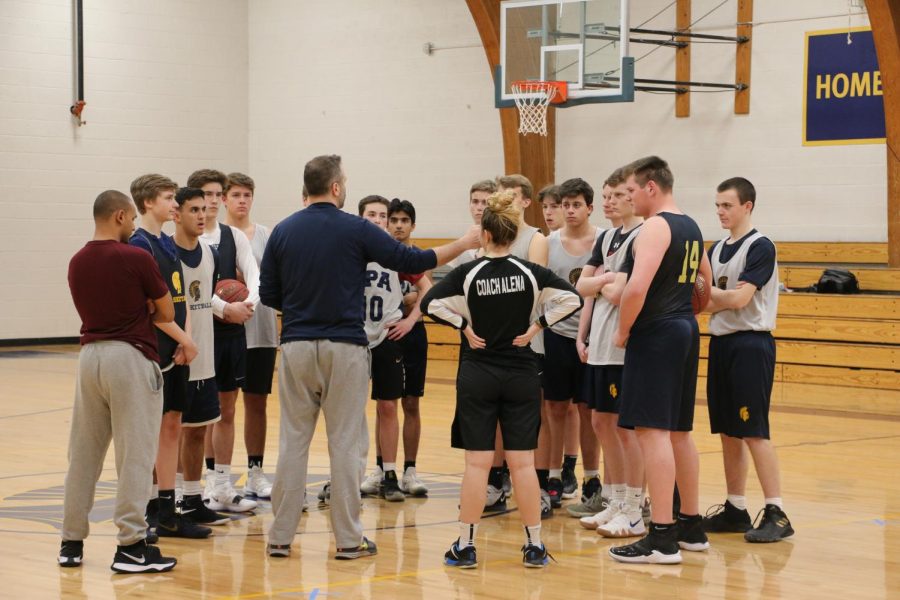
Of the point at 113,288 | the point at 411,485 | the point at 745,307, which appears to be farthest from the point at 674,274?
the point at 113,288

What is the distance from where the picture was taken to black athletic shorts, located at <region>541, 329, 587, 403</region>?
21.5 feet

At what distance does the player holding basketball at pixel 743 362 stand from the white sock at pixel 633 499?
46 centimetres

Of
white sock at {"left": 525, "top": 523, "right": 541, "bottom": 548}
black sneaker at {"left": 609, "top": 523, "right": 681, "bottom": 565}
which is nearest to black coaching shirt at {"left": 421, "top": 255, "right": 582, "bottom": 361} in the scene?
white sock at {"left": 525, "top": 523, "right": 541, "bottom": 548}

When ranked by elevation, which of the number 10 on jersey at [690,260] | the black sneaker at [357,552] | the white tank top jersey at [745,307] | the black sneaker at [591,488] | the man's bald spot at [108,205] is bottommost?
the black sneaker at [357,552]

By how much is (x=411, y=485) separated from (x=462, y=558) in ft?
5.74

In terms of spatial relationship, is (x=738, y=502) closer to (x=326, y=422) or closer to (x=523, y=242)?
(x=523, y=242)

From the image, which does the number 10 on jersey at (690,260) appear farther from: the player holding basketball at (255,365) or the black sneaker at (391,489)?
the player holding basketball at (255,365)

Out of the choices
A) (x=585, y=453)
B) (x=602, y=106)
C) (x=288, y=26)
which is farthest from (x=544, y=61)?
(x=585, y=453)

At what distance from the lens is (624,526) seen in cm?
580

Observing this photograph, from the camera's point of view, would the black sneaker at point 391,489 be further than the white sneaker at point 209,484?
Yes

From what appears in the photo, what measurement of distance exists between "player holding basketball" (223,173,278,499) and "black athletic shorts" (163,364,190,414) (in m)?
1.00

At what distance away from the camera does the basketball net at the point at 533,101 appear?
13.5 meters

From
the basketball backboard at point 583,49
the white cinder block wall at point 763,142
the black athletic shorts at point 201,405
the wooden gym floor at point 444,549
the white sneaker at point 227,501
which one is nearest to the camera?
the wooden gym floor at point 444,549

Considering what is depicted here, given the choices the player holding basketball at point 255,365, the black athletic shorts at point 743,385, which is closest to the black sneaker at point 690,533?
the black athletic shorts at point 743,385
